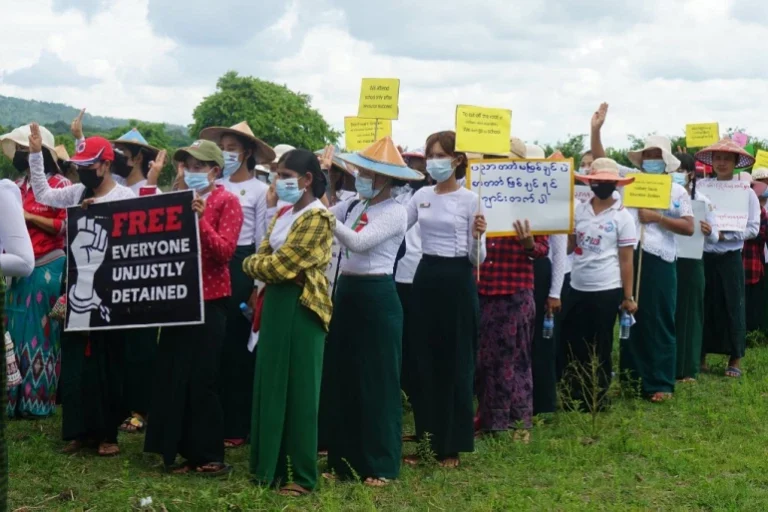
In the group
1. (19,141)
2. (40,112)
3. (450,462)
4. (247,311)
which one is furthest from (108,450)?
(40,112)

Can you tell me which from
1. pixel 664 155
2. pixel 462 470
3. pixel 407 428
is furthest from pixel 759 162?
pixel 462 470

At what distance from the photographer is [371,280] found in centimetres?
661

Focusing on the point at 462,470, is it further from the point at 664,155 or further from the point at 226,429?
the point at 664,155

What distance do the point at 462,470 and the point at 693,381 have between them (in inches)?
174

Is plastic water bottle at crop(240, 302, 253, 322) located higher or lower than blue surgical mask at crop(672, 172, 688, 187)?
lower

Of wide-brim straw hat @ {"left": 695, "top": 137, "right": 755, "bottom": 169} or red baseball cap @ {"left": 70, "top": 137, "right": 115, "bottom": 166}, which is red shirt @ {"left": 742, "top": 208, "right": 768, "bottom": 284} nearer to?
wide-brim straw hat @ {"left": 695, "top": 137, "right": 755, "bottom": 169}

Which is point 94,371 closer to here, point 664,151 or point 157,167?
point 157,167

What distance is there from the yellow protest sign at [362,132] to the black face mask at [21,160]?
2.73 metres

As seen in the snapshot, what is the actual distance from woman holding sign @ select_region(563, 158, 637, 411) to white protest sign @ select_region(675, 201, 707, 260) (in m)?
1.67

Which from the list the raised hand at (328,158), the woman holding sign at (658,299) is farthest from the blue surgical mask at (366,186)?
the woman holding sign at (658,299)

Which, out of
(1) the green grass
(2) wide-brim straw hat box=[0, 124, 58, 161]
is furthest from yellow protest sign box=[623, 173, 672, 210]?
(2) wide-brim straw hat box=[0, 124, 58, 161]

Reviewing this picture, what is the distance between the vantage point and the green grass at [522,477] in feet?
20.4

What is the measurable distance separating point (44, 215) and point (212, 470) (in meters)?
2.73

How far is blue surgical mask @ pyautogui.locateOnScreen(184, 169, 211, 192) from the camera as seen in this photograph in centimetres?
704
